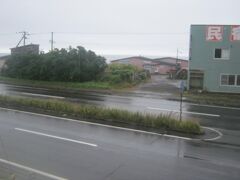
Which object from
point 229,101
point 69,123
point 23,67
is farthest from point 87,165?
point 23,67

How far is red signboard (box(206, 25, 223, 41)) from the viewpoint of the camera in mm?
32969

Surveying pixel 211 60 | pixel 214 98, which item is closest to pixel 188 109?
pixel 214 98

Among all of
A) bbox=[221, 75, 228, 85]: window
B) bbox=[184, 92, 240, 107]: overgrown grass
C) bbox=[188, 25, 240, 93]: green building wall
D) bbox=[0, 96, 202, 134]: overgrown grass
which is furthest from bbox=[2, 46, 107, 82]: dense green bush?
bbox=[0, 96, 202, 134]: overgrown grass

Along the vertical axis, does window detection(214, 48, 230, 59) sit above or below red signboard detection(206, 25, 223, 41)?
below

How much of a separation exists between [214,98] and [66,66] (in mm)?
18928

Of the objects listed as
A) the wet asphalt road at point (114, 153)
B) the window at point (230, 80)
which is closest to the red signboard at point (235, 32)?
the window at point (230, 80)

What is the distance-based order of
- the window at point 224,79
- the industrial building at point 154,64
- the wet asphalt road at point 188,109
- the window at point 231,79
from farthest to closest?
the industrial building at point 154,64 < the window at point 224,79 < the window at point 231,79 < the wet asphalt road at point 188,109

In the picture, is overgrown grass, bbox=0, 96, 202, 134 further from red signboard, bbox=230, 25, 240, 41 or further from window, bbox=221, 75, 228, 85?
red signboard, bbox=230, 25, 240, 41

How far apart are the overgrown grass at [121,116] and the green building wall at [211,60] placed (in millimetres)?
18121

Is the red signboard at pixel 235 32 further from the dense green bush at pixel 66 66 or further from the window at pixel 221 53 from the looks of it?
the dense green bush at pixel 66 66

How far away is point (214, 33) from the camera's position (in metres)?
33.1

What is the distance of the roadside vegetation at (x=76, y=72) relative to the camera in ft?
126

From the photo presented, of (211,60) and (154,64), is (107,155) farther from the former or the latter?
(154,64)

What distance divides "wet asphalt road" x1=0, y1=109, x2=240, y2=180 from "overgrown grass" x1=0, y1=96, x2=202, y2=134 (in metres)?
1.51
